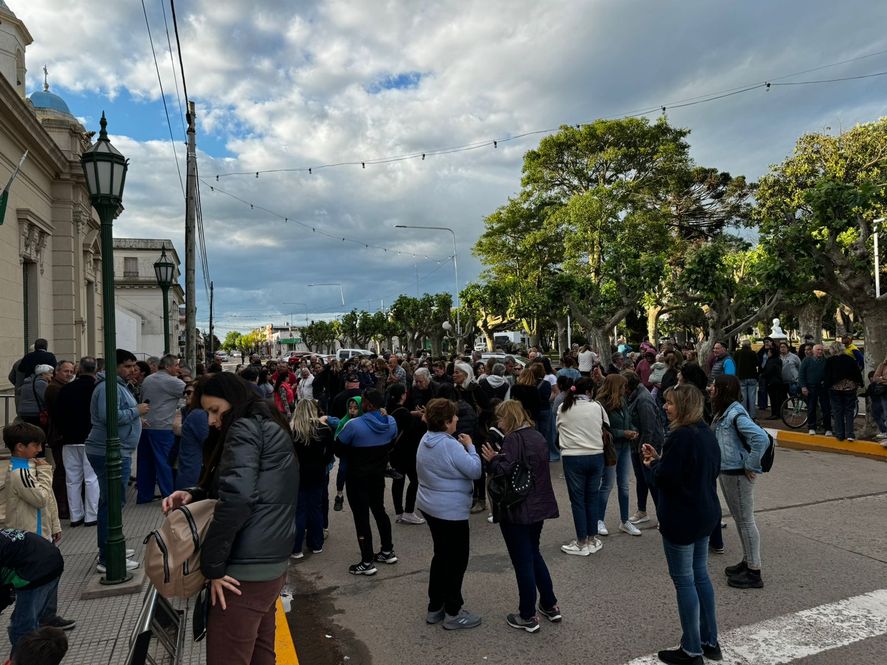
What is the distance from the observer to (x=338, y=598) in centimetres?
488

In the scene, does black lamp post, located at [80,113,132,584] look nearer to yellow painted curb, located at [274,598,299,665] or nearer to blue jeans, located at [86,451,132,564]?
blue jeans, located at [86,451,132,564]

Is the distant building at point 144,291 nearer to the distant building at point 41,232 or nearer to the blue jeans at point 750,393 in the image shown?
the distant building at point 41,232

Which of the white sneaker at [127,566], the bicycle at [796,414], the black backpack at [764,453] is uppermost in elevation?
the black backpack at [764,453]

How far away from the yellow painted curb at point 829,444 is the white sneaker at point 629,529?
5.81 m

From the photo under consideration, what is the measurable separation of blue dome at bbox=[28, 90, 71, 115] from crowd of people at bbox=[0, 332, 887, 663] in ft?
65.4

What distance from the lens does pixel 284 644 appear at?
4039 millimetres

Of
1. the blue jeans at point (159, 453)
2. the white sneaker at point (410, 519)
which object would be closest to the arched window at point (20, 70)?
the blue jeans at point (159, 453)

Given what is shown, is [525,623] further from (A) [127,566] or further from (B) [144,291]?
(B) [144,291]

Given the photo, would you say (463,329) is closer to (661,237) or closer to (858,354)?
(661,237)

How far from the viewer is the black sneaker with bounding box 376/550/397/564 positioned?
5543mm

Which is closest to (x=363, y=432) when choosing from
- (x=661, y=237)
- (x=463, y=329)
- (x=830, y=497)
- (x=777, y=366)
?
(x=830, y=497)

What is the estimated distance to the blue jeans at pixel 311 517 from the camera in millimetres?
5742

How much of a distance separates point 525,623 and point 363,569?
1.77 meters

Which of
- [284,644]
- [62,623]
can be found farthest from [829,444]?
[62,623]
